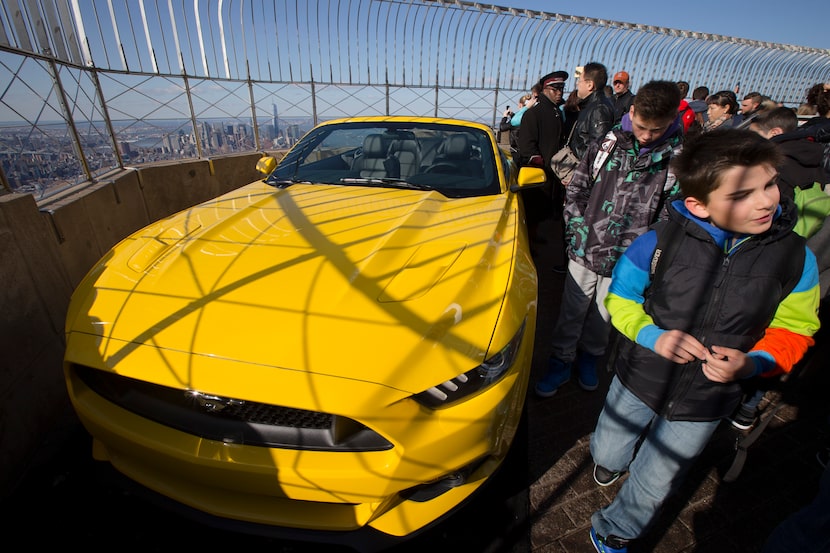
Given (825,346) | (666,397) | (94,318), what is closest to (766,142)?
(666,397)

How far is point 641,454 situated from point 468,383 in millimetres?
810

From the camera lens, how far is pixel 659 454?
1488mm

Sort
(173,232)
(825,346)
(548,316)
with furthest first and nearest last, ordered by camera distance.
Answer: (548,316), (825,346), (173,232)

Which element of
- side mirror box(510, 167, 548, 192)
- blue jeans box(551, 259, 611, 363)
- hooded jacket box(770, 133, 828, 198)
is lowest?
blue jeans box(551, 259, 611, 363)

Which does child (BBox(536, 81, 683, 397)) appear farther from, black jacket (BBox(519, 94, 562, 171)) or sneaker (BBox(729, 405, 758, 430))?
black jacket (BBox(519, 94, 562, 171))

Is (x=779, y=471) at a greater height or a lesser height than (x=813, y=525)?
lesser

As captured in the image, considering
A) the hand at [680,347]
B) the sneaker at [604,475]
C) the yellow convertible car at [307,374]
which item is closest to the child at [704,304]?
the hand at [680,347]

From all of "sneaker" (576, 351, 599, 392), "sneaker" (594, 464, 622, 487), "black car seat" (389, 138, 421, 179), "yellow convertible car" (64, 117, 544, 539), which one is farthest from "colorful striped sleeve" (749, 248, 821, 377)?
"black car seat" (389, 138, 421, 179)

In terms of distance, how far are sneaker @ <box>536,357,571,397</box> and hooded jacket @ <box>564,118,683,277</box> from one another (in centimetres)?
64

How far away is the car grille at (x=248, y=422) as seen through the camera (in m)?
1.27

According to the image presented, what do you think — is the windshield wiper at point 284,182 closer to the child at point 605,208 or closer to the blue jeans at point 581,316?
the child at point 605,208

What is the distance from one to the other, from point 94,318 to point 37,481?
3.51ft

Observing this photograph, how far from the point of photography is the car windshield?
2.73 m

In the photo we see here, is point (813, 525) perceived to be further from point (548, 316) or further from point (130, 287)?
point (130, 287)
